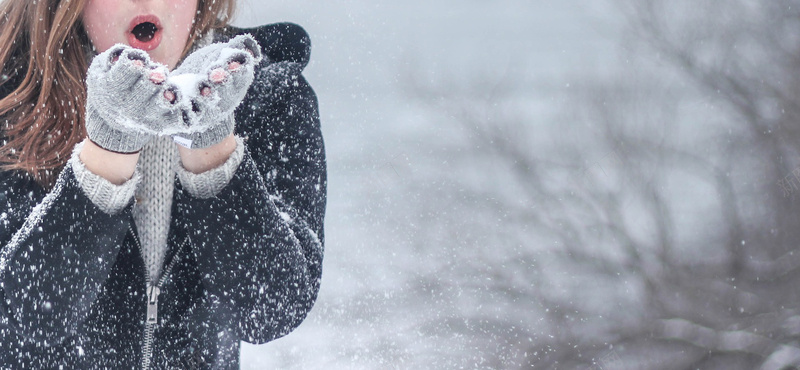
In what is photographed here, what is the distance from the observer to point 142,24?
838 mm

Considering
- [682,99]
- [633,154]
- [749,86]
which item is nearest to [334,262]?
[633,154]

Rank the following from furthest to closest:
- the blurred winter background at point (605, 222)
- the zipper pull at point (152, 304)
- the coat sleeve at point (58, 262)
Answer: the blurred winter background at point (605, 222) → the zipper pull at point (152, 304) → the coat sleeve at point (58, 262)

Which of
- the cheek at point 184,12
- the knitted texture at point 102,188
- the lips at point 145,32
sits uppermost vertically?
Answer: the cheek at point 184,12

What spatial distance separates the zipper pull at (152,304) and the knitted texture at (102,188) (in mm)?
121

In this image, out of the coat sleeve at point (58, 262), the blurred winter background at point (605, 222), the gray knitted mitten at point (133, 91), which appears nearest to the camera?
the gray knitted mitten at point (133, 91)

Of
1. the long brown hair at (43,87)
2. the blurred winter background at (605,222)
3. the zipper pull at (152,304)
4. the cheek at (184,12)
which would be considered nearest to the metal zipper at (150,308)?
the zipper pull at (152,304)

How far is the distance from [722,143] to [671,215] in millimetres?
1115

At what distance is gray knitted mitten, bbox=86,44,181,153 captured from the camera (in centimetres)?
63

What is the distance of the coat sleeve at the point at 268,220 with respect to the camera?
2.60 ft

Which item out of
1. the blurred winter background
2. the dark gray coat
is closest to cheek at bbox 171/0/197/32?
the dark gray coat

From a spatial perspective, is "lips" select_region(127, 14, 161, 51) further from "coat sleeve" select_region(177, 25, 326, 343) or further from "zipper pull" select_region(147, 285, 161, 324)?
"zipper pull" select_region(147, 285, 161, 324)

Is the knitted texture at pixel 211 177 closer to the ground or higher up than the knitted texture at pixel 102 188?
higher up

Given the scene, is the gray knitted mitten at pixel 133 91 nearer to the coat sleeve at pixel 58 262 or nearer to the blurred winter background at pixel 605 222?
the coat sleeve at pixel 58 262

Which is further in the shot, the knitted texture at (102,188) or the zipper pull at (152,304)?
the zipper pull at (152,304)
